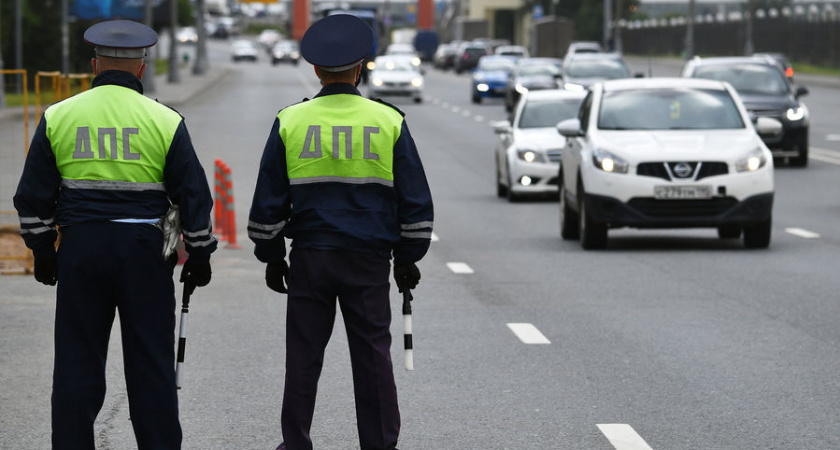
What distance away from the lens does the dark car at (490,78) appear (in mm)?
54719

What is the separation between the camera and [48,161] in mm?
6090

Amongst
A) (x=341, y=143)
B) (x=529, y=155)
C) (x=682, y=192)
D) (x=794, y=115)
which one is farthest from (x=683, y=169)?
(x=794, y=115)

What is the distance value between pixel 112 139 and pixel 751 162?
10417 millimetres

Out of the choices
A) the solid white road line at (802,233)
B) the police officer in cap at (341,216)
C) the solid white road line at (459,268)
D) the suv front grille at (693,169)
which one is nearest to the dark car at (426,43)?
the solid white road line at (802,233)

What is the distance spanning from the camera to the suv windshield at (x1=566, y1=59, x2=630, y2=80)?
141 feet

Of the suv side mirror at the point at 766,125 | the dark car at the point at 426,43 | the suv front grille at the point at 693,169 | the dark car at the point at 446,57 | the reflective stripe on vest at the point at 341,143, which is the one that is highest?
the reflective stripe on vest at the point at 341,143

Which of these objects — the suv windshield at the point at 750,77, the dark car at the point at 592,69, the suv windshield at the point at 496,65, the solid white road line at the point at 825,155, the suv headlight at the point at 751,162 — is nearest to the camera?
the suv headlight at the point at 751,162

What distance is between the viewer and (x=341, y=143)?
246 inches

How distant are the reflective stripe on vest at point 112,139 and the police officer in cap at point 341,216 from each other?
1.36 feet

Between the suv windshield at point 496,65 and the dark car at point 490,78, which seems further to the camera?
the suv windshield at point 496,65

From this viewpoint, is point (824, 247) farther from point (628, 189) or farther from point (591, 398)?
point (591, 398)

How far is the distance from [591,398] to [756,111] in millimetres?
20203

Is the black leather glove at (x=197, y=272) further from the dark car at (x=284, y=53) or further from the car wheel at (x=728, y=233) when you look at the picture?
the dark car at (x=284, y=53)

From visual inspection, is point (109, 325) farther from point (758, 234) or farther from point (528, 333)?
point (758, 234)
